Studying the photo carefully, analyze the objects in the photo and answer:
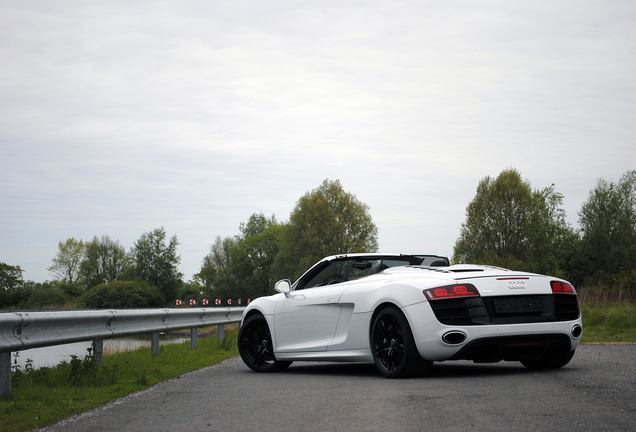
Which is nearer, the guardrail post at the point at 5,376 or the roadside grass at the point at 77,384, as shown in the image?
the roadside grass at the point at 77,384

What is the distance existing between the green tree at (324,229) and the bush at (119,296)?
19.7m

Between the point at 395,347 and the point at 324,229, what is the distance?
199 feet

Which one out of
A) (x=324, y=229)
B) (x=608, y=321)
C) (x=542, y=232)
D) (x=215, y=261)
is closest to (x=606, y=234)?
(x=542, y=232)

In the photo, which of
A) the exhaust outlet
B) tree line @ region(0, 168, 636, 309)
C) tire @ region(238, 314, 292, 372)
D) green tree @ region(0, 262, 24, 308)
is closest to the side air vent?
the exhaust outlet

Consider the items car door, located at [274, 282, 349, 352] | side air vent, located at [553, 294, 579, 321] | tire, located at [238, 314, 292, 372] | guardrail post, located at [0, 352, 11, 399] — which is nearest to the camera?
guardrail post, located at [0, 352, 11, 399]

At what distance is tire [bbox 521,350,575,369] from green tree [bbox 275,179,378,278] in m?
57.7

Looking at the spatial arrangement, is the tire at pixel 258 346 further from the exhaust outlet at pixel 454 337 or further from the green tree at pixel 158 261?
the green tree at pixel 158 261

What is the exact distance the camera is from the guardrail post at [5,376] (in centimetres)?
580

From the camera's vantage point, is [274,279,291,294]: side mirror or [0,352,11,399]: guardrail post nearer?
[0,352,11,399]: guardrail post

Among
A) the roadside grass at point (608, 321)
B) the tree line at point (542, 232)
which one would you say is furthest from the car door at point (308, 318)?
the tree line at point (542, 232)

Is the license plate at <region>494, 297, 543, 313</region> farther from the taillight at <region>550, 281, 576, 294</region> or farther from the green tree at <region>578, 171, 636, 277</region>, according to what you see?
the green tree at <region>578, 171, 636, 277</region>

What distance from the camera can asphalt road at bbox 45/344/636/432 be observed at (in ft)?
13.6

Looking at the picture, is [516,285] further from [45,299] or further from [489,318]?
[45,299]

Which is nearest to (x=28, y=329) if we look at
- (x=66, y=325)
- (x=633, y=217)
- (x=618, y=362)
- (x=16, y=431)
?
(x=66, y=325)
